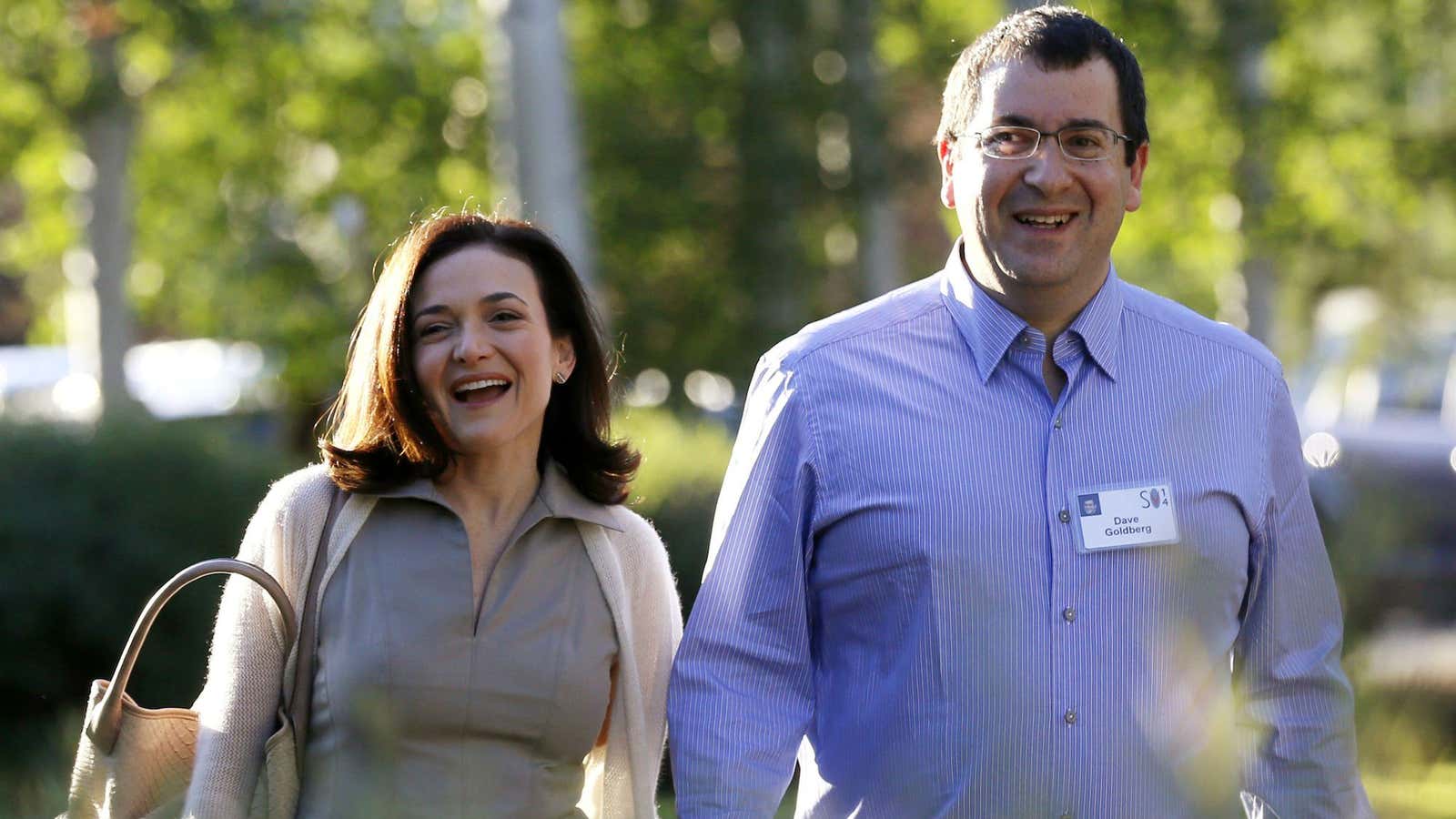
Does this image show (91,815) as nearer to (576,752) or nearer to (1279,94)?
(576,752)

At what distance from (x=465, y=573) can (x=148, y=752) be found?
0.59 metres

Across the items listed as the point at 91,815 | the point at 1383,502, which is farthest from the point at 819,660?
the point at 1383,502

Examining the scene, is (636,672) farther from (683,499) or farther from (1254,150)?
(1254,150)

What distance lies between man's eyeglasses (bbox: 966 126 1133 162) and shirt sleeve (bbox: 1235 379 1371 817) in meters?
0.51

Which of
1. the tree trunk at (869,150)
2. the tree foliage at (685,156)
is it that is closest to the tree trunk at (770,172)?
the tree foliage at (685,156)

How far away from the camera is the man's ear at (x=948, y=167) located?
324 cm

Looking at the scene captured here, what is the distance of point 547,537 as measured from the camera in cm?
340

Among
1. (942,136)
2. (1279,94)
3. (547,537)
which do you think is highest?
(1279,94)

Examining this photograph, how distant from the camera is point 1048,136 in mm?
3080

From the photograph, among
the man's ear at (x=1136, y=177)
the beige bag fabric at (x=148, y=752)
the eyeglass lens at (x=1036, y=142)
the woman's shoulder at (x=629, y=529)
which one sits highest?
the eyeglass lens at (x=1036, y=142)

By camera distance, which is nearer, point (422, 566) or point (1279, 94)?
point (422, 566)

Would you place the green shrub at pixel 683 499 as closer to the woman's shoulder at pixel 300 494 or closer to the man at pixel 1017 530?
the woman's shoulder at pixel 300 494

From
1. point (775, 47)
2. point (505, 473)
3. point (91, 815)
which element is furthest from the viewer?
point (775, 47)

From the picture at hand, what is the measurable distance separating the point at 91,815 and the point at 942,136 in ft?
5.89
